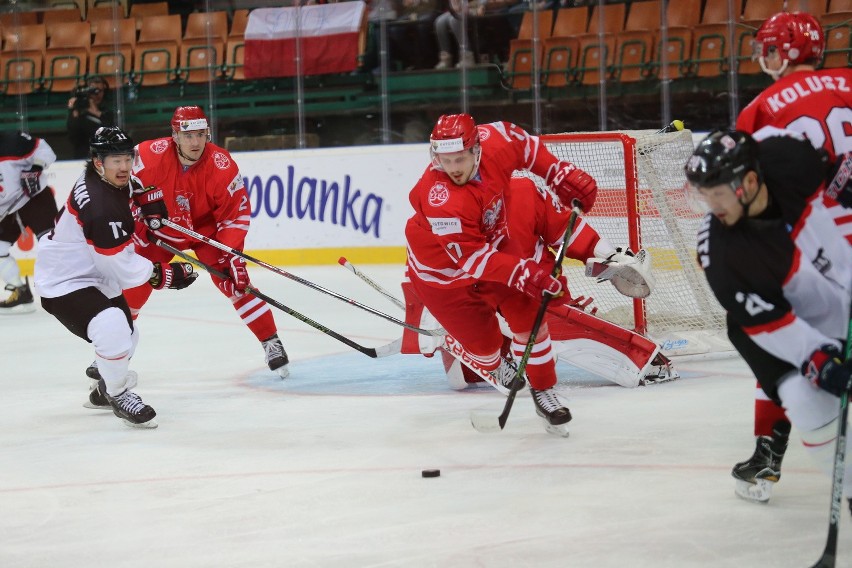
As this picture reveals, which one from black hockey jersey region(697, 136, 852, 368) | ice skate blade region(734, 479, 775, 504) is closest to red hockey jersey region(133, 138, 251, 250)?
ice skate blade region(734, 479, 775, 504)

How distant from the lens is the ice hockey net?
4.61m

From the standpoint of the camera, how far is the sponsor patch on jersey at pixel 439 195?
328 cm

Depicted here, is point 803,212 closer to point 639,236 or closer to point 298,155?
point 639,236

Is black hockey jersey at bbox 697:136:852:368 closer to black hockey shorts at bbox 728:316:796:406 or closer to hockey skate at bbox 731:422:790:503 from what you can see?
black hockey shorts at bbox 728:316:796:406

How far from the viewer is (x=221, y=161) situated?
15.7 feet

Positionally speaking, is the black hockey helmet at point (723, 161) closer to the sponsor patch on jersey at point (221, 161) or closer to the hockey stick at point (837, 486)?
the hockey stick at point (837, 486)

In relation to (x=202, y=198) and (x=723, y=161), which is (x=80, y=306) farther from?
(x=723, y=161)

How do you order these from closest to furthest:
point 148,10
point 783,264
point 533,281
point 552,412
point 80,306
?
1. point 783,264
2. point 533,281
3. point 552,412
4. point 80,306
5. point 148,10

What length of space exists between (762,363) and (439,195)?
120 centimetres

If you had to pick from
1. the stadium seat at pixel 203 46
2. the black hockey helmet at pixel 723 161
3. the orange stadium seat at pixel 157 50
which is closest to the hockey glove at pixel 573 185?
the black hockey helmet at pixel 723 161

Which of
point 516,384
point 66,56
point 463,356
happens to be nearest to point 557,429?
point 516,384

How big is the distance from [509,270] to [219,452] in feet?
3.33

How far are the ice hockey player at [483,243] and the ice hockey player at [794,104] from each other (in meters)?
0.65

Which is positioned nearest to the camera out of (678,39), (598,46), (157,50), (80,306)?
(80,306)
